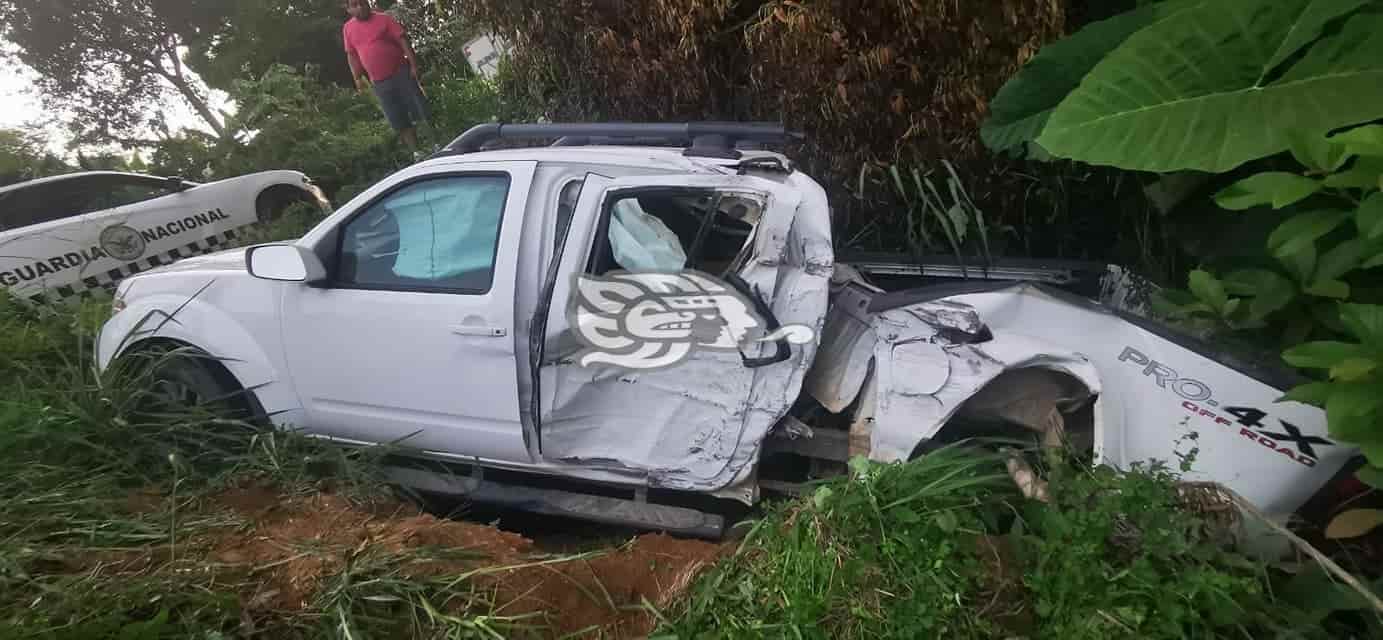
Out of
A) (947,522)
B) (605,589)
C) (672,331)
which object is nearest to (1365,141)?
(947,522)

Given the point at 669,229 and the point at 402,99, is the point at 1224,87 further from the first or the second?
the point at 402,99

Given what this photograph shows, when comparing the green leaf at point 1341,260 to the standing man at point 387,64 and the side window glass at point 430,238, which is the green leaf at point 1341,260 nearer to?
the side window glass at point 430,238

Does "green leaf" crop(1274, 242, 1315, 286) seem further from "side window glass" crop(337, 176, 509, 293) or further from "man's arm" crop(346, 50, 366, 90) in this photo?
"man's arm" crop(346, 50, 366, 90)

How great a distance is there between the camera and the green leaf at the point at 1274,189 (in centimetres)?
202

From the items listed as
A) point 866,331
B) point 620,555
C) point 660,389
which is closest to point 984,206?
point 866,331

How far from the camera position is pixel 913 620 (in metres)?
2.10

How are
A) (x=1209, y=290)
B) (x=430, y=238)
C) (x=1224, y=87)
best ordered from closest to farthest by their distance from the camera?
(x=1209, y=290) → (x=1224, y=87) → (x=430, y=238)

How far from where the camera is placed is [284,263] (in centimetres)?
328

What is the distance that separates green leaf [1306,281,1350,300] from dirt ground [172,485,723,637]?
202cm

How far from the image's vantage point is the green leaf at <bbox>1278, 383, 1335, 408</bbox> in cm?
193

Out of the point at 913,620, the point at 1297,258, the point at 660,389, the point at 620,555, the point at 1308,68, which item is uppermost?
the point at 1308,68

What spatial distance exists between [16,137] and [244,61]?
546 centimetres

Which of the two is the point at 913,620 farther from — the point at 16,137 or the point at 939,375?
the point at 16,137

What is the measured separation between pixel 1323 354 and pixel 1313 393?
0.11 metres
